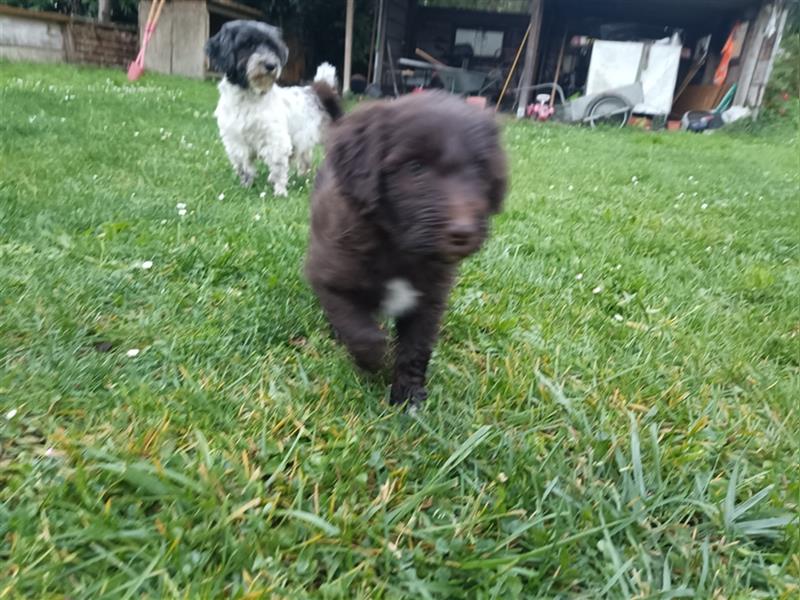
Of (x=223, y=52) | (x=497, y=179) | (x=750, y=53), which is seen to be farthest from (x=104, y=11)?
(x=497, y=179)

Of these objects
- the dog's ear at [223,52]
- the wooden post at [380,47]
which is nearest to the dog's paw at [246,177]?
the dog's ear at [223,52]

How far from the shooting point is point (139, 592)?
1386 millimetres

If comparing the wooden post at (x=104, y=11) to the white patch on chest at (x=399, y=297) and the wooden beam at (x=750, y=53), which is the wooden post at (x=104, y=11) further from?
the white patch on chest at (x=399, y=297)

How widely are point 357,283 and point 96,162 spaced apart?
4.14 metres

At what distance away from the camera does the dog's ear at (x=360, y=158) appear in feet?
6.10

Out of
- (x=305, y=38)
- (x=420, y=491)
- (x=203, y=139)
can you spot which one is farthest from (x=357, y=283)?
(x=305, y=38)

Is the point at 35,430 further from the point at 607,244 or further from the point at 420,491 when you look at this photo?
the point at 607,244

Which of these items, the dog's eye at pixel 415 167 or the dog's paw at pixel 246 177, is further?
the dog's paw at pixel 246 177

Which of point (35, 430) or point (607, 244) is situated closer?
point (35, 430)

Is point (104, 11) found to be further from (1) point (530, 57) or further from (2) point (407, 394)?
(2) point (407, 394)

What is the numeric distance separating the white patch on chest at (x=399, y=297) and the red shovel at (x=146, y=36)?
1220 cm

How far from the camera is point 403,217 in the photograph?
1835 millimetres

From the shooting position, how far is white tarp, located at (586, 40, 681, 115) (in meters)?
14.8

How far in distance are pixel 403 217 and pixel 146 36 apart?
13813 mm
